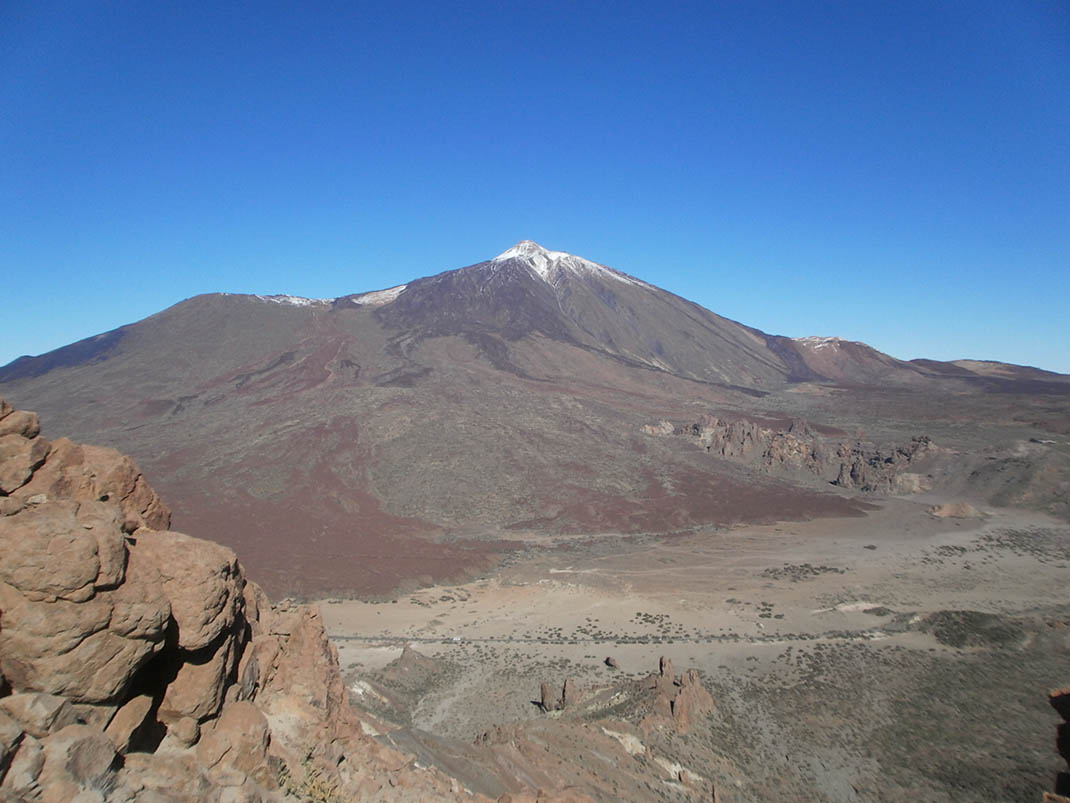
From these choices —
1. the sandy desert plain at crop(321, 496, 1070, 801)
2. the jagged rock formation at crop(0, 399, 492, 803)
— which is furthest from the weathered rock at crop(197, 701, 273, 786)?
the sandy desert plain at crop(321, 496, 1070, 801)

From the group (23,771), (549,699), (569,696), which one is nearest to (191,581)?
(23,771)

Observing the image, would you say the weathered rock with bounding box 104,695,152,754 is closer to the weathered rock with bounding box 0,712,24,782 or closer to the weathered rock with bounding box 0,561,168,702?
the weathered rock with bounding box 0,561,168,702

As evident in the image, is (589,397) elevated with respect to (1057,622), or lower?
elevated

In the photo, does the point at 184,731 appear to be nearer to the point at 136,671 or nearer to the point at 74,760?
the point at 136,671

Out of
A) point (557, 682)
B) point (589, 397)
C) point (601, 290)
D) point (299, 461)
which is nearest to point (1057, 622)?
point (557, 682)

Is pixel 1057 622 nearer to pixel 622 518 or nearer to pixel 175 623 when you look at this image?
pixel 622 518

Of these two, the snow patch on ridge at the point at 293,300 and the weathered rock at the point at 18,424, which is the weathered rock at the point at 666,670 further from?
the snow patch on ridge at the point at 293,300
